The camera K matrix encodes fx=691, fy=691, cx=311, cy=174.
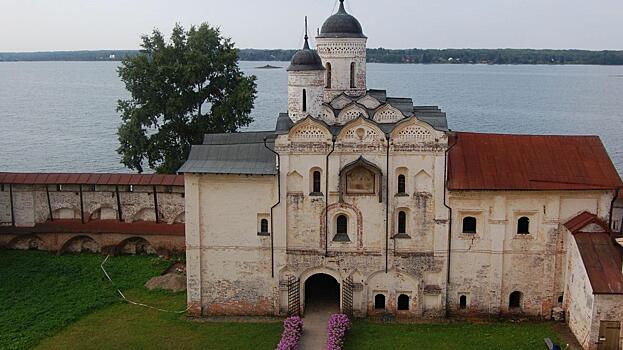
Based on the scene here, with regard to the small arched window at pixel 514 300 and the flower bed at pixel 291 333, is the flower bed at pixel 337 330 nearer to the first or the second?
the flower bed at pixel 291 333

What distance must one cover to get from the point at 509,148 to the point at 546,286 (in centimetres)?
465

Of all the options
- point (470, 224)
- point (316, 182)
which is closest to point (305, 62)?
point (316, 182)

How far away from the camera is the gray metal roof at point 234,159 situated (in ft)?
73.1

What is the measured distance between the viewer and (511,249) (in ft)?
73.0

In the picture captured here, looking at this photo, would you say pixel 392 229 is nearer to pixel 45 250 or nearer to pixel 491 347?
pixel 491 347

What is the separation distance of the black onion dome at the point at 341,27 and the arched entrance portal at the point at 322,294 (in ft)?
31.3

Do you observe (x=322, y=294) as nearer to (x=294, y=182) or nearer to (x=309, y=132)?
(x=294, y=182)

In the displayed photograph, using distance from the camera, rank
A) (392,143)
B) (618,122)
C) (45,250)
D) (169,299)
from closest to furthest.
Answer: (392,143) < (169,299) < (45,250) < (618,122)

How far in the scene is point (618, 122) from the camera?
7388cm

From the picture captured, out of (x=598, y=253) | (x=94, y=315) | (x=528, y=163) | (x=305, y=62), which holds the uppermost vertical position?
(x=305, y=62)

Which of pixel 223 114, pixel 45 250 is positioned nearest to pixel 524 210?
pixel 223 114

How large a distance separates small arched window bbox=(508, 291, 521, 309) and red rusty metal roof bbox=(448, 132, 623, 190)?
3.66m

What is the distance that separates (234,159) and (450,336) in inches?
350

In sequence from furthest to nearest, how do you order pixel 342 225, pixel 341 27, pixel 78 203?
pixel 78 203
pixel 341 27
pixel 342 225
